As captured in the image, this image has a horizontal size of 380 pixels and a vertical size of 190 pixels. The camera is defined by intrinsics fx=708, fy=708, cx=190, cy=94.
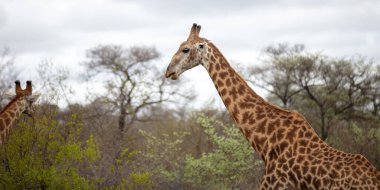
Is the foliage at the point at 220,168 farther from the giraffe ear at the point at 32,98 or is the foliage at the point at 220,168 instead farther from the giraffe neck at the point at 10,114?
the giraffe neck at the point at 10,114

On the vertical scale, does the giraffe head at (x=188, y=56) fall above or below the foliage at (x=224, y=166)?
above

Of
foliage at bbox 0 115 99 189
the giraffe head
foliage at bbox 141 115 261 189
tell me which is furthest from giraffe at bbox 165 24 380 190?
foliage at bbox 141 115 261 189

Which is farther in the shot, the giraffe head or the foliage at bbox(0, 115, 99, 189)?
the foliage at bbox(0, 115, 99, 189)

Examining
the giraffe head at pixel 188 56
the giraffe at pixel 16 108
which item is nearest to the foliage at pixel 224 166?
the giraffe at pixel 16 108

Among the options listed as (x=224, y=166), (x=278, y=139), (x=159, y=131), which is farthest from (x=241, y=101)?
(x=159, y=131)

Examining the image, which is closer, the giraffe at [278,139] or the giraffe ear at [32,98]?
the giraffe at [278,139]

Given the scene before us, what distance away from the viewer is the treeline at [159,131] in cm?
1112

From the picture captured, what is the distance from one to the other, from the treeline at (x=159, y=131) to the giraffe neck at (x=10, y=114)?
0.39m

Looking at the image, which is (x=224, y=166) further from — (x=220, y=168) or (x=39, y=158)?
(x=39, y=158)

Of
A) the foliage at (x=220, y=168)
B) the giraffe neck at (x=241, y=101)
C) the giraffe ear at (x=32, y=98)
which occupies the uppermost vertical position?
the giraffe ear at (x=32, y=98)

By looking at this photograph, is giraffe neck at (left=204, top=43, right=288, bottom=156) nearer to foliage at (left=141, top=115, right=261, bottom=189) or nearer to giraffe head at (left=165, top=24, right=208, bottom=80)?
giraffe head at (left=165, top=24, right=208, bottom=80)

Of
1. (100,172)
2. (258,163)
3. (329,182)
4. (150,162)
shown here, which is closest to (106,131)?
(150,162)

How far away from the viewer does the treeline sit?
11125 millimetres

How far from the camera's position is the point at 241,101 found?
→ 29.2ft
